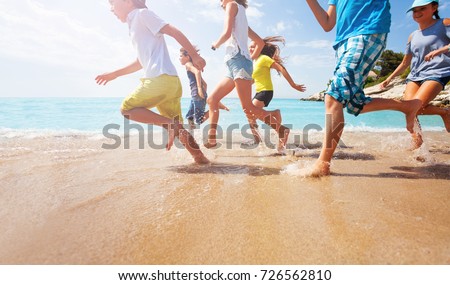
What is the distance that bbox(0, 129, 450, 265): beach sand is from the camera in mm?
1025

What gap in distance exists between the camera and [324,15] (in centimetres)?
230

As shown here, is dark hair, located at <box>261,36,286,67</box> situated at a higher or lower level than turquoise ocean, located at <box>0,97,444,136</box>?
higher

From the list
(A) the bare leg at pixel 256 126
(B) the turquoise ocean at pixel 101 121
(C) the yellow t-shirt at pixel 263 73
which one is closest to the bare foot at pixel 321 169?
(A) the bare leg at pixel 256 126

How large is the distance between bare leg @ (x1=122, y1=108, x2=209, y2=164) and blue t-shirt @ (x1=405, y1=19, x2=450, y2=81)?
9.67ft

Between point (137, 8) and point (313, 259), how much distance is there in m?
2.72

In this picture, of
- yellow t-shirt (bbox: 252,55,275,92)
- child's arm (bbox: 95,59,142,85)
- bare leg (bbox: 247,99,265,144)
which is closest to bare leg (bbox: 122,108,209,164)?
child's arm (bbox: 95,59,142,85)

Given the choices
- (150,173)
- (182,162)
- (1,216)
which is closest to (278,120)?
(182,162)

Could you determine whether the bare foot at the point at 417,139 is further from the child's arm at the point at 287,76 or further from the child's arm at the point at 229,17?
the child's arm at the point at 229,17

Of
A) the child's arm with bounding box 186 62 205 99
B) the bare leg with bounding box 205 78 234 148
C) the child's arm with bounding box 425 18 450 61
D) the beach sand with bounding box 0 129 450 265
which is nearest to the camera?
the beach sand with bounding box 0 129 450 265

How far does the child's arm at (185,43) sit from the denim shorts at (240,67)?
2.48 ft

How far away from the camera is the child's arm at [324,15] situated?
227 centimetres

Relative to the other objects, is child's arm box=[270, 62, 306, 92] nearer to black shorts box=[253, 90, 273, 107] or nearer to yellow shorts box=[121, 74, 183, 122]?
black shorts box=[253, 90, 273, 107]

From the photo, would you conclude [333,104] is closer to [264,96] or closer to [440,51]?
[440,51]

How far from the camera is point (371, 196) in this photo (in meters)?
1.61
